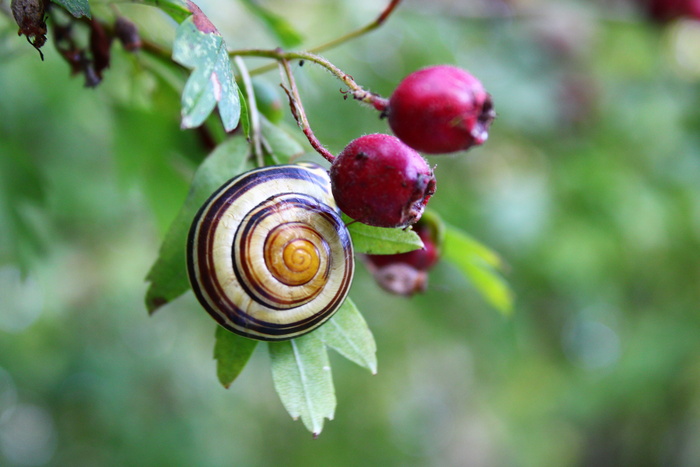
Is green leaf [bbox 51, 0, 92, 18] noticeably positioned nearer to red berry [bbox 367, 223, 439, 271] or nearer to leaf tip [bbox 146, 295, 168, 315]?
leaf tip [bbox 146, 295, 168, 315]

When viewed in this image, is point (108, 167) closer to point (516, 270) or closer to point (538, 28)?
point (516, 270)

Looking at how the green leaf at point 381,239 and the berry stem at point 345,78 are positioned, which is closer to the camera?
the berry stem at point 345,78

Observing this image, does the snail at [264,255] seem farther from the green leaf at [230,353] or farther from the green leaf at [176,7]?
the green leaf at [176,7]

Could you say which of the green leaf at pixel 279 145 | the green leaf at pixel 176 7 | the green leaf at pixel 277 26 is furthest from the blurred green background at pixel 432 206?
the green leaf at pixel 176 7

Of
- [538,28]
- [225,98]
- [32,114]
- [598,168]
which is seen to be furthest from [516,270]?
[225,98]

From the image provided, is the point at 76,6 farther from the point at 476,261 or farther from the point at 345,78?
the point at 476,261

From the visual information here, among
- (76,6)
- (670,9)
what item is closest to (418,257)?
(76,6)

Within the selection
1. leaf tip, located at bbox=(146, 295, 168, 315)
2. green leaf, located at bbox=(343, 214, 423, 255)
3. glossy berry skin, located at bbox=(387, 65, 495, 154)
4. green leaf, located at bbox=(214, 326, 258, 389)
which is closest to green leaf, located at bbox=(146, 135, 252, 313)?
leaf tip, located at bbox=(146, 295, 168, 315)
